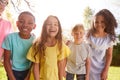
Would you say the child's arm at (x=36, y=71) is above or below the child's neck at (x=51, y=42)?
below

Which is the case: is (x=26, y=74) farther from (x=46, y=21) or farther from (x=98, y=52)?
(x=98, y=52)

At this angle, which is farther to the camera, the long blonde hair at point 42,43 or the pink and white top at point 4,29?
the pink and white top at point 4,29

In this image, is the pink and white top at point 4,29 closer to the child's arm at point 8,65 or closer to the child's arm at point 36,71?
the child's arm at point 8,65

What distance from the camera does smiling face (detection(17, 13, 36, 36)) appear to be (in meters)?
2.18

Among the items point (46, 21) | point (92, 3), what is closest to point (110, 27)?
point (46, 21)

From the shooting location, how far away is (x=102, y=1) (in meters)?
5.75

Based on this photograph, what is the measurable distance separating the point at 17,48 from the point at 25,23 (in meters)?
0.19

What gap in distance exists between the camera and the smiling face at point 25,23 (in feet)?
7.16

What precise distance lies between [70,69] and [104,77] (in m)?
0.29

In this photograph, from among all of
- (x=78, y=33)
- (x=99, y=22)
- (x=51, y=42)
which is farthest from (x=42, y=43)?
(x=99, y=22)

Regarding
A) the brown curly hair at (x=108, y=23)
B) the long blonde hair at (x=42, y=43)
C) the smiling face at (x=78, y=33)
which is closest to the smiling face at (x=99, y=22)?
the brown curly hair at (x=108, y=23)

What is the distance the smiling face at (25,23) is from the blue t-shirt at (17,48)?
0.05m

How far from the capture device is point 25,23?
218 cm

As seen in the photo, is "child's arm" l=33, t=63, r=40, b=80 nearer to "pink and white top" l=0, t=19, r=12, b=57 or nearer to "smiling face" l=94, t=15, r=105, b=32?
"pink and white top" l=0, t=19, r=12, b=57
